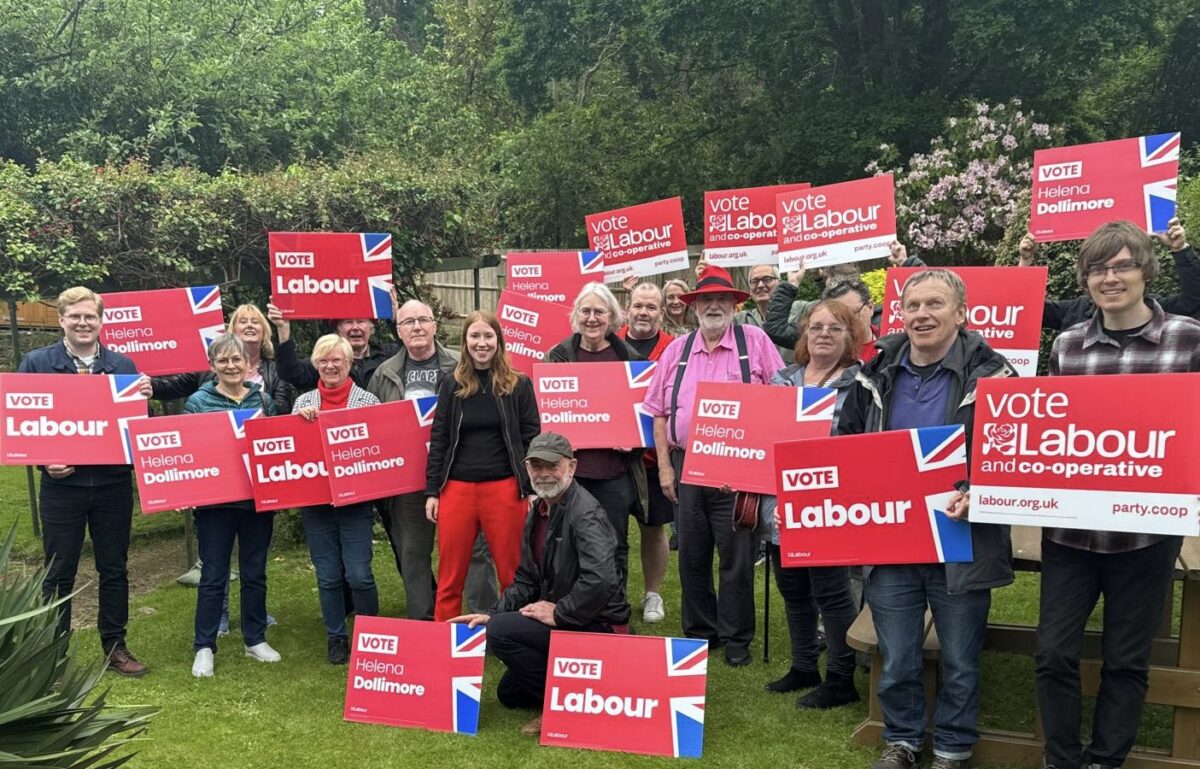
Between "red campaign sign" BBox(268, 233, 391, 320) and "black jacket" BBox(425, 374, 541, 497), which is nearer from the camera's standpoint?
"black jacket" BBox(425, 374, 541, 497)

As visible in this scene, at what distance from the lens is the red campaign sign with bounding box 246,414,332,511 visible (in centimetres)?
653

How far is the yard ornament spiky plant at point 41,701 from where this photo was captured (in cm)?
344

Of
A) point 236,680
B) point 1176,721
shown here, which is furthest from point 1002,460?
point 236,680

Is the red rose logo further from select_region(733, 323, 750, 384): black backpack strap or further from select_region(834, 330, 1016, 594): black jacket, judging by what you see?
select_region(733, 323, 750, 384): black backpack strap

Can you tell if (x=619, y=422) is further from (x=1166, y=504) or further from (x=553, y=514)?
(x=1166, y=504)

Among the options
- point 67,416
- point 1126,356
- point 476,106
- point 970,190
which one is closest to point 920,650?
point 1126,356

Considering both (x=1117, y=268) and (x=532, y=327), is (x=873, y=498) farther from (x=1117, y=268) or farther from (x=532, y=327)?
(x=532, y=327)

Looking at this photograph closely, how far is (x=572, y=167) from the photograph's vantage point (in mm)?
23688

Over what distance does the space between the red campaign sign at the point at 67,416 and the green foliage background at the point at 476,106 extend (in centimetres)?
274

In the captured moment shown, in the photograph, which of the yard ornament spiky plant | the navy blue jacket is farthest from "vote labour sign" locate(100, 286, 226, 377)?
the yard ornament spiky plant

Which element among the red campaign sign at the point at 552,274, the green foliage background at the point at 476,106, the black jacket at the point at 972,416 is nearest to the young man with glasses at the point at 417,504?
the red campaign sign at the point at 552,274

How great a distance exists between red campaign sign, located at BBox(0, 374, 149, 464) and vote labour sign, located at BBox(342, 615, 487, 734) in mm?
2035

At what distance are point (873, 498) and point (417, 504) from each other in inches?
129

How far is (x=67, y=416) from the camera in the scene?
6.50 meters
